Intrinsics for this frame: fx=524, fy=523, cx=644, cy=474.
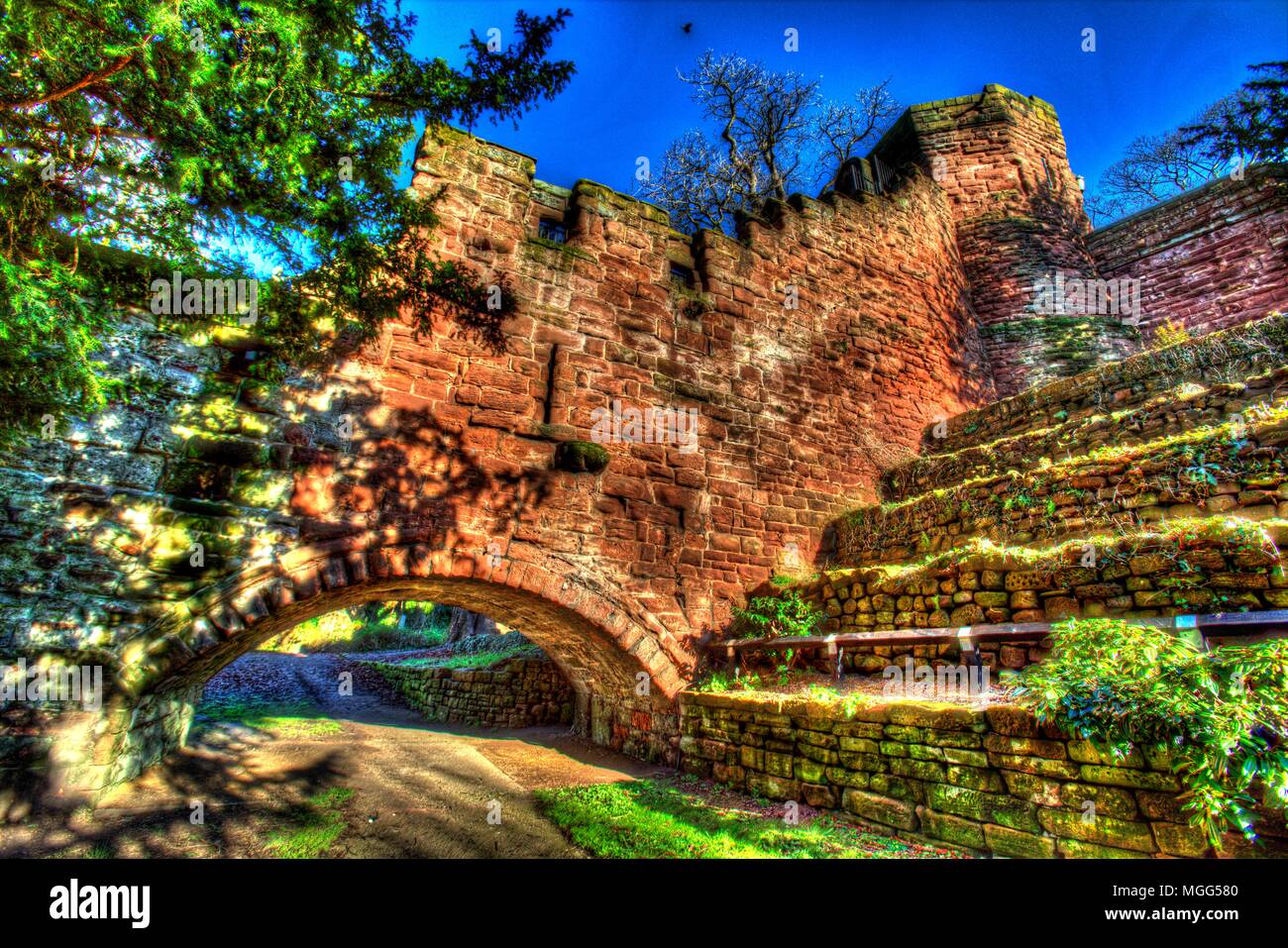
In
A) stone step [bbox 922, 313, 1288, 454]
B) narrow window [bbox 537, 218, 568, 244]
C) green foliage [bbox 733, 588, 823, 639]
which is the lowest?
green foliage [bbox 733, 588, 823, 639]

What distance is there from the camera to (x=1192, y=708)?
2410 millimetres

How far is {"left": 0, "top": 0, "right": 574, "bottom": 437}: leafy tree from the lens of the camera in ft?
10.0

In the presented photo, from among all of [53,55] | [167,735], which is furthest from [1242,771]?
[167,735]

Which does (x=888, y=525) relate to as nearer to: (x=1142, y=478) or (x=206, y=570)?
(x=1142, y=478)

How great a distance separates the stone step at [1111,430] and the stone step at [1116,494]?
1.06ft

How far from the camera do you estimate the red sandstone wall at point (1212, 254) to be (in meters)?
10.1

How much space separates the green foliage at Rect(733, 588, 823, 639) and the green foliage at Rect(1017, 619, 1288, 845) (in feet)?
8.91

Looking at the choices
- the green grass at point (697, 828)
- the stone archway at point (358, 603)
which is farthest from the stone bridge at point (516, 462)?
the green grass at point (697, 828)

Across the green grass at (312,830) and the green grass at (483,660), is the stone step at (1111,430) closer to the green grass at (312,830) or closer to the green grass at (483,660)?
the green grass at (312,830)

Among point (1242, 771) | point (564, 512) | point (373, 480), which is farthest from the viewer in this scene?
point (564, 512)

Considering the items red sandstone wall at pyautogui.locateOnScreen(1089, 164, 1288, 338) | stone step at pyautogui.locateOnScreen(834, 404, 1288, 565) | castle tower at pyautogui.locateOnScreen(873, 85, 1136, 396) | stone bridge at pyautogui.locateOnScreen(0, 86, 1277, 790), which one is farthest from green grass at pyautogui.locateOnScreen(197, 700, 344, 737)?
red sandstone wall at pyautogui.locateOnScreen(1089, 164, 1288, 338)

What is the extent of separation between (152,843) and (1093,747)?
559cm

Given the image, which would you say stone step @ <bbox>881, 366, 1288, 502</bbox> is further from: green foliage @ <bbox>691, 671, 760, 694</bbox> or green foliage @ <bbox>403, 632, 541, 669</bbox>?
green foliage @ <bbox>403, 632, 541, 669</bbox>
